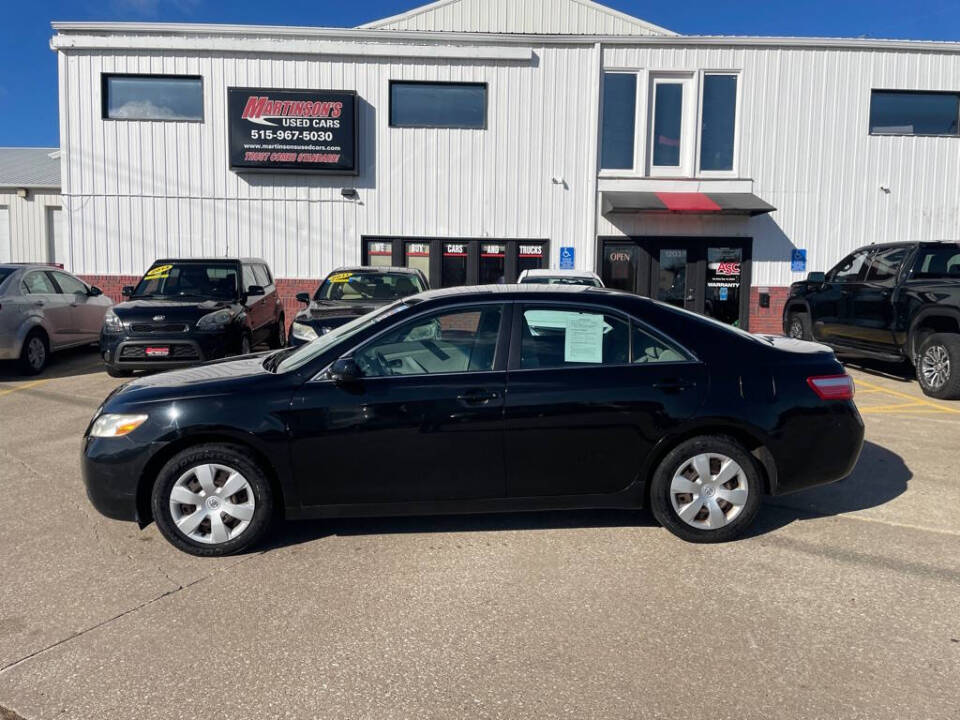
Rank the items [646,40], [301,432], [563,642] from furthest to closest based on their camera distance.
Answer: [646,40]
[301,432]
[563,642]

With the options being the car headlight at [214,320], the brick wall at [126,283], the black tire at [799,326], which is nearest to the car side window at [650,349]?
the car headlight at [214,320]

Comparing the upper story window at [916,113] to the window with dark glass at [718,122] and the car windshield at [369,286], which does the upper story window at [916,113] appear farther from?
the car windshield at [369,286]

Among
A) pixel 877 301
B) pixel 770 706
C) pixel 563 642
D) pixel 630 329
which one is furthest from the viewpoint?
pixel 877 301

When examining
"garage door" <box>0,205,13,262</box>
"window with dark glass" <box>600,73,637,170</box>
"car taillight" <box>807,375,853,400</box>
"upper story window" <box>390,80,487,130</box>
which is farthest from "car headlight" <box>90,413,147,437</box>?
"garage door" <box>0,205,13,262</box>

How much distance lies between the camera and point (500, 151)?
1459cm

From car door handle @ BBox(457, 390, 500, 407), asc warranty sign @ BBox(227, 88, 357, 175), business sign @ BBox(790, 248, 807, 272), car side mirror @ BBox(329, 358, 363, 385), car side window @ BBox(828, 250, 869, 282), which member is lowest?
car door handle @ BBox(457, 390, 500, 407)

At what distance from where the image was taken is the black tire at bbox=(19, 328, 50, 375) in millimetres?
9398

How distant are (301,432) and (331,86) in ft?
41.0

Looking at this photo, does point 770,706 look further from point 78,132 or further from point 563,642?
point 78,132

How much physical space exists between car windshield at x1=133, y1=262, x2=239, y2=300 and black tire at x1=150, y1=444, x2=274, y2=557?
6422 mm

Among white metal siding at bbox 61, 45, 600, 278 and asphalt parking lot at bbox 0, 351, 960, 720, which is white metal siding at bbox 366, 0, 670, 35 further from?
asphalt parking lot at bbox 0, 351, 960, 720

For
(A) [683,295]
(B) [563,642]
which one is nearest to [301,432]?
(B) [563,642]

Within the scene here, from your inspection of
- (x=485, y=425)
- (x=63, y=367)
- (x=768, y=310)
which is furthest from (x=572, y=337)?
(x=768, y=310)

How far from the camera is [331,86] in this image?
570 inches
